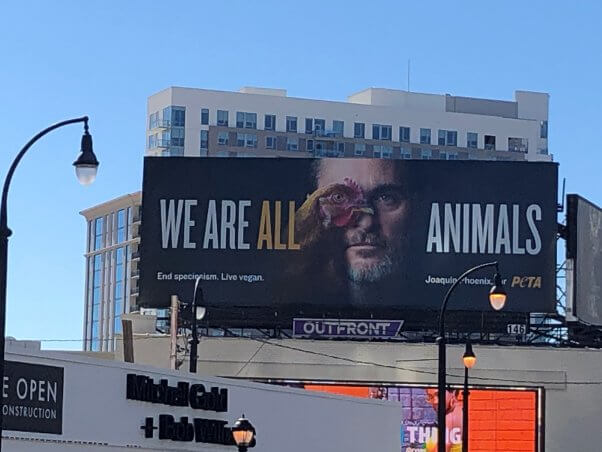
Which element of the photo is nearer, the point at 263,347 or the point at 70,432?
the point at 70,432

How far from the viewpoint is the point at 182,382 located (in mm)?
38250

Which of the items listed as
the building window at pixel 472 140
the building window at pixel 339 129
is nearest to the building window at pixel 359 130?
the building window at pixel 339 129

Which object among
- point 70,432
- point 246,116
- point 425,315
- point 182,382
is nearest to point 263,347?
point 425,315

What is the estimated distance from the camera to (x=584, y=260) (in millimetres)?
60875

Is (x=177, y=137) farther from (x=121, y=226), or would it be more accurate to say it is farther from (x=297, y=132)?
(x=121, y=226)

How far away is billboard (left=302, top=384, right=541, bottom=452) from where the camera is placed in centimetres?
6066

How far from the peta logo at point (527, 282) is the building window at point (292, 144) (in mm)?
105184

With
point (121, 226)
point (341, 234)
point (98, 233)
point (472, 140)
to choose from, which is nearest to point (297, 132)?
point (472, 140)

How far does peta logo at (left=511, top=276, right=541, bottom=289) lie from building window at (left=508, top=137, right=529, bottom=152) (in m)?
116

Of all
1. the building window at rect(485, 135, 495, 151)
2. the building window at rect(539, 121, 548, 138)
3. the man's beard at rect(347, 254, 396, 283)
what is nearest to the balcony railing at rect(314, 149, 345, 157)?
the building window at rect(485, 135, 495, 151)

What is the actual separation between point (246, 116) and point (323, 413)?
120917 millimetres

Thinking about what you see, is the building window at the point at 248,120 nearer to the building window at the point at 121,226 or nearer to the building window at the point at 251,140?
the building window at the point at 251,140

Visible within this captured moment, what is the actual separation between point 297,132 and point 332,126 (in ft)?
12.7

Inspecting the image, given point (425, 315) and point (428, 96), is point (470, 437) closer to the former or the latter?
point (425, 315)
